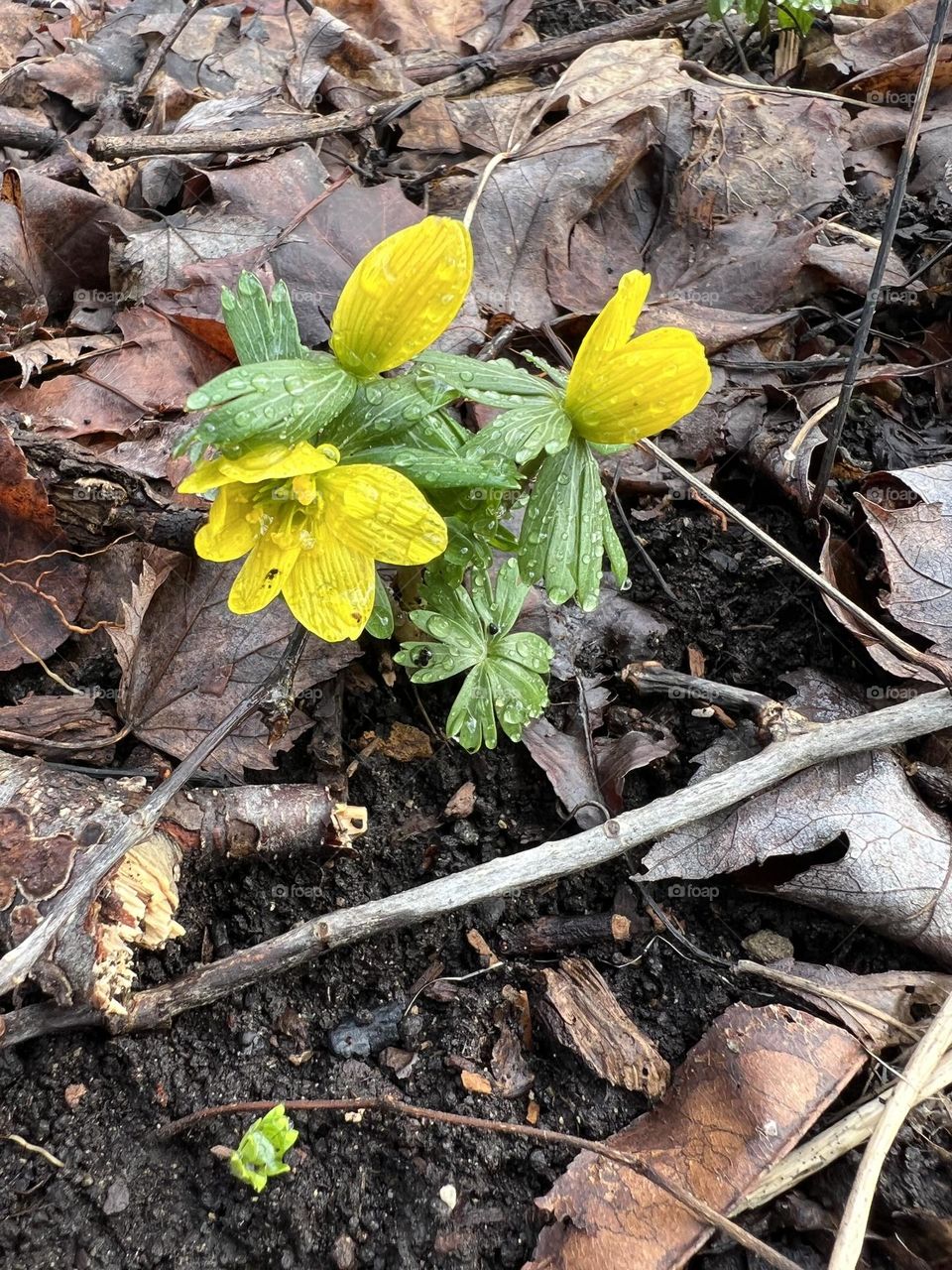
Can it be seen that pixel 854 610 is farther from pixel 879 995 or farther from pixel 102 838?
pixel 102 838

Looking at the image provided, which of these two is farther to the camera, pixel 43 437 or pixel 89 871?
pixel 43 437

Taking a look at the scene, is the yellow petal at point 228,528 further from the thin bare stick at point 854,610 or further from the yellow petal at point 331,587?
the thin bare stick at point 854,610

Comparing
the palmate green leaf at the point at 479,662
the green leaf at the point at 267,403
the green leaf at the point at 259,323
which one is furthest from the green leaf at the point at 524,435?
the palmate green leaf at the point at 479,662

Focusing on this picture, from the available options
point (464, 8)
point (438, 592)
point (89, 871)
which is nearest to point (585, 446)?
point (438, 592)

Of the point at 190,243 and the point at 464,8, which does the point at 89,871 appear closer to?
the point at 190,243

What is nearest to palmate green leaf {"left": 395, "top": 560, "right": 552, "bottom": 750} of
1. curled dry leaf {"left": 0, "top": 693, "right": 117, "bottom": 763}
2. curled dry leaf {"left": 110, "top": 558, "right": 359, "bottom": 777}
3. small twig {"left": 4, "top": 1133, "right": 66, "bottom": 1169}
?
curled dry leaf {"left": 110, "top": 558, "right": 359, "bottom": 777}

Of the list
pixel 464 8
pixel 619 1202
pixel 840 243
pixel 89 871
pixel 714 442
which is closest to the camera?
pixel 619 1202
